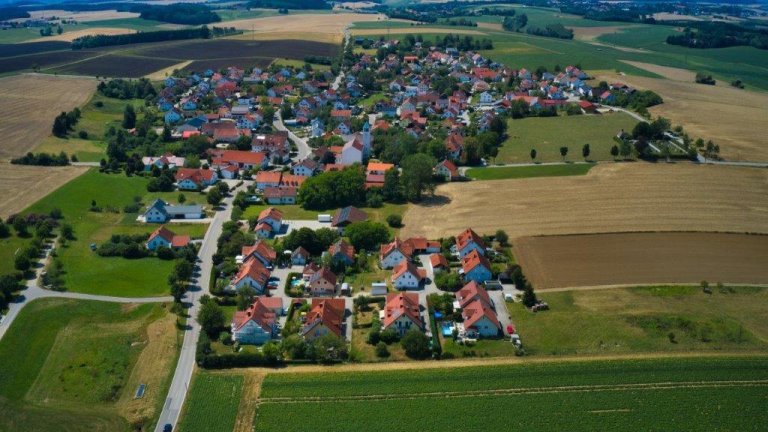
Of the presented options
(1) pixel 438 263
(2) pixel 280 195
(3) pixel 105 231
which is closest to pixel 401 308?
(1) pixel 438 263

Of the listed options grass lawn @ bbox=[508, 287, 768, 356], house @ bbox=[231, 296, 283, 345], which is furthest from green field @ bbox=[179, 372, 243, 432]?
grass lawn @ bbox=[508, 287, 768, 356]

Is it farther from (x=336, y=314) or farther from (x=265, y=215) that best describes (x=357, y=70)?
(x=336, y=314)

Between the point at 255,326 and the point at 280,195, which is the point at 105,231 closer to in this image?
the point at 280,195

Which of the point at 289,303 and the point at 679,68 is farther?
the point at 679,68

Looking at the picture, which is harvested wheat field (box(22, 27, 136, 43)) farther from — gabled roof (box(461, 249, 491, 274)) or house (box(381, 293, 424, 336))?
house (box(381, 293, 424, 336))

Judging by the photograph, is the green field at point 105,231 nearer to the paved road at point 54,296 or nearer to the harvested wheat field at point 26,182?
the paved road at point 54,296

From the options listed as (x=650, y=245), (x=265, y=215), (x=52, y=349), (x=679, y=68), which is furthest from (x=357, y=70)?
(x=52, y=349)

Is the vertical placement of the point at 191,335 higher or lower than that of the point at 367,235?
lower
